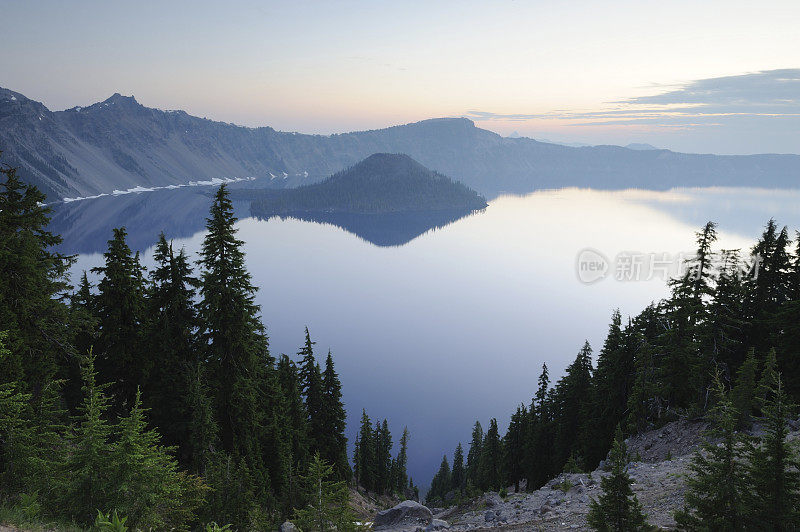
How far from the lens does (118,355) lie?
2362cm

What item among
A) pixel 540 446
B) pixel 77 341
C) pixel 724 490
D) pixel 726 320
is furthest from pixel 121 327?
pixel 540 446

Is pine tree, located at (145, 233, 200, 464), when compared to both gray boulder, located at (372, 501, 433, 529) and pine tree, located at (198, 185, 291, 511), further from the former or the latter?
gray boulder, located at (372, 501, 433, 529)

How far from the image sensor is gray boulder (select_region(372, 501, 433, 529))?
898 inches

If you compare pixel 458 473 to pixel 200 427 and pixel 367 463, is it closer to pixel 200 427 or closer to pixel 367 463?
pixel 367 463

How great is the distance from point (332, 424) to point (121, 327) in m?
22.0

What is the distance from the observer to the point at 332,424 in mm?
40594

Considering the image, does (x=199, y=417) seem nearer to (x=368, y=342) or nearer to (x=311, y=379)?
(x=311, y=379)

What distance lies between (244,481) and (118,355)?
430 inches

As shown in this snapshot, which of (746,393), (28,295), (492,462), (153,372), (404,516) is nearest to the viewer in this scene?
(28,295)

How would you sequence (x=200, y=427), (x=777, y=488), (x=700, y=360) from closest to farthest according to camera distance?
(x=777, y=488) → (x=200, y=427) → (x=700, y=360)

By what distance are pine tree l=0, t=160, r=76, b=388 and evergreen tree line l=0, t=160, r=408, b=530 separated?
0.06m

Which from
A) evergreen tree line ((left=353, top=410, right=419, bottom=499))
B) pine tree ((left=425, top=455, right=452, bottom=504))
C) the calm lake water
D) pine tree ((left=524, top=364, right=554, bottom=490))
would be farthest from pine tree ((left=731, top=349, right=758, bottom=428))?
the calm lake water

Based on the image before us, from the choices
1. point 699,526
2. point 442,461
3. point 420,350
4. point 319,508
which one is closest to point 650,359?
point 699,526

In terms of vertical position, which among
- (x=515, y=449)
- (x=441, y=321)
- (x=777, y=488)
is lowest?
(x=441, y=321)
